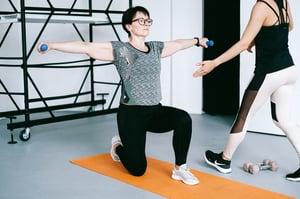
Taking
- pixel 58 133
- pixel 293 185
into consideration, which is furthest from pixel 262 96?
pixel 58 133

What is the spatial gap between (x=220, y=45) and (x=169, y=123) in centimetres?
254

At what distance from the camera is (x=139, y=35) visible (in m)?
2.98

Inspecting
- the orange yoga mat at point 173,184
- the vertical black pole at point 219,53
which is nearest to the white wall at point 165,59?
the vertical black pole at point 219,53

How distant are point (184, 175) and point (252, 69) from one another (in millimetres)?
2000

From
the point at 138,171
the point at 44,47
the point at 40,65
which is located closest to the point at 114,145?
the point at 138,171

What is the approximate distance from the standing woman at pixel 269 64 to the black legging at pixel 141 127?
13.9 inches

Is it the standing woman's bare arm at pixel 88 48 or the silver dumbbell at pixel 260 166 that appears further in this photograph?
the silver dumbbell at pixel 260 166

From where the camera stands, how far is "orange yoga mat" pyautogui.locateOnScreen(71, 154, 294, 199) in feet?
8.57

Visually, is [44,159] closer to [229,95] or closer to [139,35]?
[139,35]

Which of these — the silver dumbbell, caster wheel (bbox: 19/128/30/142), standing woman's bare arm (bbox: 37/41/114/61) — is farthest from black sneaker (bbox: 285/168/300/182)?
caster wheel (bbox: 19/128/30/142)

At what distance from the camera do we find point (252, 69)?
4.46 m

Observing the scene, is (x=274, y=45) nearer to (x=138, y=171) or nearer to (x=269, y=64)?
(x=269, y=64)

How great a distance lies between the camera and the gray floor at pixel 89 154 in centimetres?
274

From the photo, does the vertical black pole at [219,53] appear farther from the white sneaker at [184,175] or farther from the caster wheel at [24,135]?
the white sneaker at [184,175]
